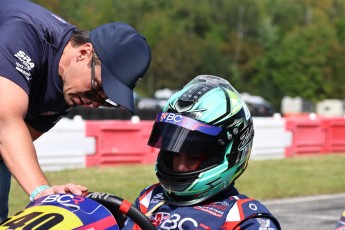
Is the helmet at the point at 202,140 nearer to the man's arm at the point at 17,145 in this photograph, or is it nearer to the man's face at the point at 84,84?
the man's face at the point at 84,84

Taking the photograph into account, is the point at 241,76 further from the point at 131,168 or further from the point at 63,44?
the point at 63,44

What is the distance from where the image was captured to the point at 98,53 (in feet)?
12.0

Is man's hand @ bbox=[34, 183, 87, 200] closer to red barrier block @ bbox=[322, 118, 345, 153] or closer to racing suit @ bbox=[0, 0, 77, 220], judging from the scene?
racing suit @ bbox=[0, 0, 77, 220]

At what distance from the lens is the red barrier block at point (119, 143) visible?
12352 millimetres

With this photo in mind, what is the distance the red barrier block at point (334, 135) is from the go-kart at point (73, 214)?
14.1 metres

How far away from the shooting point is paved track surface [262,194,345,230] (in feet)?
25.1

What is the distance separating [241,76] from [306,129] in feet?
255

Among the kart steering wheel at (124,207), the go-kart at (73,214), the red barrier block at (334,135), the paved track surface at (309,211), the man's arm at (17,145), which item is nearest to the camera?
the go-kart at (73,214)

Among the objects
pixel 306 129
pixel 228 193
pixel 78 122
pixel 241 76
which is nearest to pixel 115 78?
pixel 228 193

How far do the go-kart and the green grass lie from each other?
4989 millimetres

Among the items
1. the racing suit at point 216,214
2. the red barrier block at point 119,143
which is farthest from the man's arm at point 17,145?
the red barrier block at point 119,143

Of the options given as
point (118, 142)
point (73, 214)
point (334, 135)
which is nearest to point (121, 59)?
point (73, 214)

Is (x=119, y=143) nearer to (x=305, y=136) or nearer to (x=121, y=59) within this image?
(x=305, y=136)

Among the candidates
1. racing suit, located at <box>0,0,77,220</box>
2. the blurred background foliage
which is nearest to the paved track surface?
racing suit, located at <box>0,0,77,220</box>
